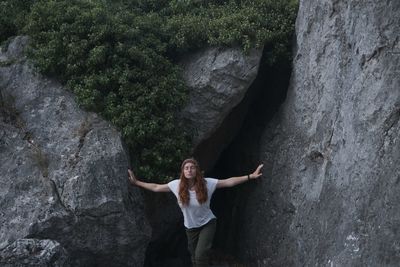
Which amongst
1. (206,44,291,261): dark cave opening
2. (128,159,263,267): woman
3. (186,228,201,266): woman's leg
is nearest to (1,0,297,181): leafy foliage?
(206,44,291,261): dark cave opening

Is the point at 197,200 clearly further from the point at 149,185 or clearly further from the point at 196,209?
the point at 149,185

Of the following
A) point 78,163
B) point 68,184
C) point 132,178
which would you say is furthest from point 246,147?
point 68,184

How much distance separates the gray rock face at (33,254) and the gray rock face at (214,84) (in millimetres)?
3965

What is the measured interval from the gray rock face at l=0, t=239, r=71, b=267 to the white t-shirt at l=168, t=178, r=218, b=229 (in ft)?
6.71

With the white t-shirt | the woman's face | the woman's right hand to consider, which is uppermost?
the woman's face

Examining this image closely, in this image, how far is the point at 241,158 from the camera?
1373cm

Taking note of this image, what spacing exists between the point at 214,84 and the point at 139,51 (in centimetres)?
155

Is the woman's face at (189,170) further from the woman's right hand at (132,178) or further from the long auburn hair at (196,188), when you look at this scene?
the woman's right hand at (132,178)

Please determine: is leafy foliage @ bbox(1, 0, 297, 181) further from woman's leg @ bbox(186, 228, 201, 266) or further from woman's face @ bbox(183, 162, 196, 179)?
woman's face @ bbox(183, 162, 196, 179)

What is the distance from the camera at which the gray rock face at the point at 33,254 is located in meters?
8.52

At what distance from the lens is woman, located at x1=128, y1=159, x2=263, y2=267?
975cm

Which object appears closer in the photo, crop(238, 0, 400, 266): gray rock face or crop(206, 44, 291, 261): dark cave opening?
crop(238, 0, 400, 266): gray rock face

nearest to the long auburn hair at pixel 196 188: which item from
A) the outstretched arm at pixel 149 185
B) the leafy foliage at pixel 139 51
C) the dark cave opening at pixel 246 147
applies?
the outstretched arm at pixel 149 185

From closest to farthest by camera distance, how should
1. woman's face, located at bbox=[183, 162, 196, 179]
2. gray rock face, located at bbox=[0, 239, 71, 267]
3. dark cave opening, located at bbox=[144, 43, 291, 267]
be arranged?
gray rock face, located at bbox=[0, 239, 71, 267] → woman's face, located at bbox=[183, 162, 196, 179] → dark cave opening, located at bbox=[144, 43, 291, 267]
